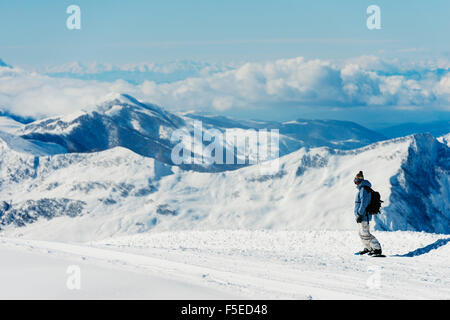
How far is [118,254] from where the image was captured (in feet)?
50.2

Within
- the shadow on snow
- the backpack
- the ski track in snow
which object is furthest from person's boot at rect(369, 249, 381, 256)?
the shadow on snow

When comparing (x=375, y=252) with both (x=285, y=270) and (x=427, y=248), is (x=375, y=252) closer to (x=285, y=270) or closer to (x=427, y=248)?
(x=427, y=248)

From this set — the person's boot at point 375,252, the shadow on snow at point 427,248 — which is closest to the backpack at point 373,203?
the person's boot at point 375,252

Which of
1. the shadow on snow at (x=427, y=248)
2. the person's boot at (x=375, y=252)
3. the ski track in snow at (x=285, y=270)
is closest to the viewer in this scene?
the ski track in snow at (x=285, y=270)

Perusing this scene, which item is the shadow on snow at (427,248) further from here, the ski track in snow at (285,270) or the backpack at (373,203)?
the backpack at (373,203)

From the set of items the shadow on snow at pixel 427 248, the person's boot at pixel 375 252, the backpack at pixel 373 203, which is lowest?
the shadow on snow at pixel 427 248

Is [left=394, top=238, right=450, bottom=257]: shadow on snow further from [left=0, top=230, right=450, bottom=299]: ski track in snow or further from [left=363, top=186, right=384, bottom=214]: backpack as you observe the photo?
[left=363, top=186, right=384, bottom=214]: backpack

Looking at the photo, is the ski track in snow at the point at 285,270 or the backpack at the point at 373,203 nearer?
the ski track in snow at the point at 285,270

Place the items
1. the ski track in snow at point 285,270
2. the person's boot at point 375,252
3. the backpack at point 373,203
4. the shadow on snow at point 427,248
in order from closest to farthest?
1. the ski track in snow at point 285,270
2. the backpack at point 373,203
3. the person's boot at point 375,252
4. the shadow on snow at point 427,248
